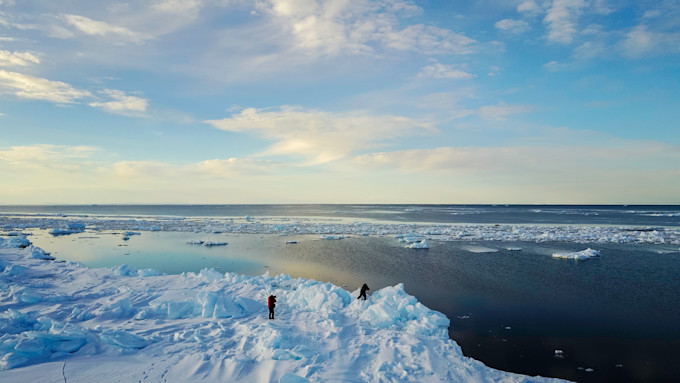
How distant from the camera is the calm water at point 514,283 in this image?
1023cm

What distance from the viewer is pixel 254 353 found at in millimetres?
8875

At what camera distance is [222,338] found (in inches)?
388

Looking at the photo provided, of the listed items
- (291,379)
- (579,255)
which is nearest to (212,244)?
(291,379)

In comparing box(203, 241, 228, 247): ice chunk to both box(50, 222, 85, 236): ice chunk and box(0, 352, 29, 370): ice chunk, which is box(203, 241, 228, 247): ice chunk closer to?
box(50, 222, 85, 236): ice chunk

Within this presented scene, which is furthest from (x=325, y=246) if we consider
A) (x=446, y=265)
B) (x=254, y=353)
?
(x=254, y=353)

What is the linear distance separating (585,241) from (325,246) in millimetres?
25820

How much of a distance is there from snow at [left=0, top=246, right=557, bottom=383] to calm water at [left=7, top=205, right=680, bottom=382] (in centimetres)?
200

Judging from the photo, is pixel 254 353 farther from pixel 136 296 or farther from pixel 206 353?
pixel 136 296

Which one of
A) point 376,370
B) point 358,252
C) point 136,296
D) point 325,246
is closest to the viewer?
point 376,370

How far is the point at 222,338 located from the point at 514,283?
15.6 metres

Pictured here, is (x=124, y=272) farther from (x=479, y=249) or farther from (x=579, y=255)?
(x=579, y=255)

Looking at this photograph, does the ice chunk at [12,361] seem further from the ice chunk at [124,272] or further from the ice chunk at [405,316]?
the ice chunk at [124,272]

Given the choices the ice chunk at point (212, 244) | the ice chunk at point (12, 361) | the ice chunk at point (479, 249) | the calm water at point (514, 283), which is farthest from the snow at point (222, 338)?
the ice chunk at point (479, 249)

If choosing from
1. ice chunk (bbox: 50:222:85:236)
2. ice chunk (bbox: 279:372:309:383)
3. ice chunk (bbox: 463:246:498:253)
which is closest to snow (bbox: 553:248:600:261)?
ice chunk (bbox: 463:246:498:253)
